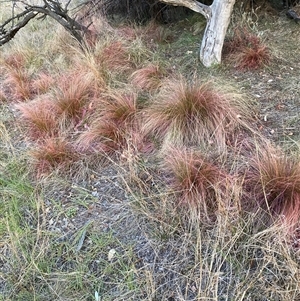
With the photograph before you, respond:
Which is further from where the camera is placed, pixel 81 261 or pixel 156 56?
pixel 156 56

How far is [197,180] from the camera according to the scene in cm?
191

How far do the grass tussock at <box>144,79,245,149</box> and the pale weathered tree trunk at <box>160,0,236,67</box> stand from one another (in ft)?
2.77

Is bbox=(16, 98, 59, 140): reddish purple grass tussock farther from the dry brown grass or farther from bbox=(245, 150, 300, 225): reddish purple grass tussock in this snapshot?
bbox=(245, 150, 300, 225): reddish purple grass tussock

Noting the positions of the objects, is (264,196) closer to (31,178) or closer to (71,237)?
(71,237)

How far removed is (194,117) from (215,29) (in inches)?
52.8

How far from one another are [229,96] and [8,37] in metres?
2.86

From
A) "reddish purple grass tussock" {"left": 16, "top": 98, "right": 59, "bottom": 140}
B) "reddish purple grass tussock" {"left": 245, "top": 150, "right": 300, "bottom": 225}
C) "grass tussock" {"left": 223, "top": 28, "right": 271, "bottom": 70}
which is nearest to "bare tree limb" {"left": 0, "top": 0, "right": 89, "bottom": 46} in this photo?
"reddish purple grass tussock" {"left": 16, "top": 98, "right": 59, "bottom": 140}

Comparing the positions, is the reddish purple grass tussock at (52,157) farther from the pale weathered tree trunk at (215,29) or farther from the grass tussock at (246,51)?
the grass tussock at (246,51)

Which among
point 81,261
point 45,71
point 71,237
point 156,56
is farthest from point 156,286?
point 45,71

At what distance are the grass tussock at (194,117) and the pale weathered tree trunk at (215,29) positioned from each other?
0.84m

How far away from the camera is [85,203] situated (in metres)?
2.09

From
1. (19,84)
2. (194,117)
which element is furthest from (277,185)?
(19,84)

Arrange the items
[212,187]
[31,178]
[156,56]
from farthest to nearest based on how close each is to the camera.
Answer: [156,56], [31,178], [212,187]

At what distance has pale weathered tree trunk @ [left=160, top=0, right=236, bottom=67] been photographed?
3.29 meters
